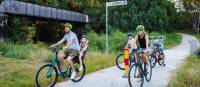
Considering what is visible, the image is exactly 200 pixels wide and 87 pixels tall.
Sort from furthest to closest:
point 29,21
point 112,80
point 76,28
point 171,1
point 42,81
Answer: point 171,1, point 76,28, point 29,21, point 112,80, point 42,81

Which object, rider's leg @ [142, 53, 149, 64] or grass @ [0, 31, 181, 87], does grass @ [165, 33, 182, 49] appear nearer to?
grass @ [0, 31, 181, 87]

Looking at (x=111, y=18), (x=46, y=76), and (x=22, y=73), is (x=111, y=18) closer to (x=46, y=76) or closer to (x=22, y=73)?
(x=22, y=73)

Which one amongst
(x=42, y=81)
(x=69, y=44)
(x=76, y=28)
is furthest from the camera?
(x=76, y=28)

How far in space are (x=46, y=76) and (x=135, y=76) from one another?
7.55 feet

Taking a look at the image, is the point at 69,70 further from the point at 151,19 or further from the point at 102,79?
the point at 151,19

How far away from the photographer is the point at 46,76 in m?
12.3

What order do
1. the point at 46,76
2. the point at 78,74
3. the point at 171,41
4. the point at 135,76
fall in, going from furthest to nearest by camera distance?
the point at 171,41
the point at 78,74
the point at 135,76
the point at 46,76

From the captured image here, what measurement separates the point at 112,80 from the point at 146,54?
1.63 metres

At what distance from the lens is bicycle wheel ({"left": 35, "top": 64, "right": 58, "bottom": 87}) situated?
39.8 ft

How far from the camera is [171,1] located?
6919 centimetres

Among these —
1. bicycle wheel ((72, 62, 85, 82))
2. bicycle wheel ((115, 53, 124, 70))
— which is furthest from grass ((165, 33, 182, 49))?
bicycle wheel ((72, 62, 85, 82))

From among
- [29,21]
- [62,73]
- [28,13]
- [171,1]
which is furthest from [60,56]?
[171,1]

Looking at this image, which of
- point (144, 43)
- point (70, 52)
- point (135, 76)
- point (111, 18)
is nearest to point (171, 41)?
point (111, 18)

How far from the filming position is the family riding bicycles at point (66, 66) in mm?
12297
